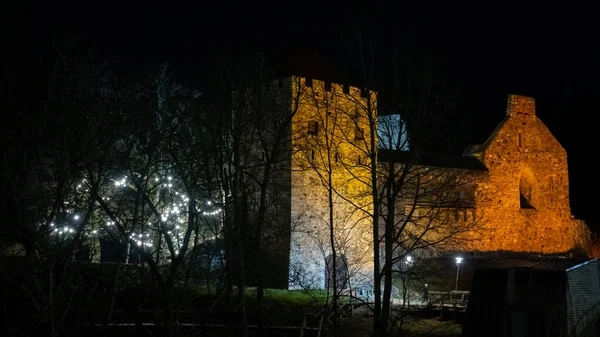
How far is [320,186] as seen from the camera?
26.5m

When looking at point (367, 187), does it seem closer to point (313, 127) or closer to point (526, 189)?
point (313, 127)

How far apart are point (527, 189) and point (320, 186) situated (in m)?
15.6

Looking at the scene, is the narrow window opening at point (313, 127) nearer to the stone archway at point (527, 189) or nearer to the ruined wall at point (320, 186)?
the ruined wall at point (320, 186)

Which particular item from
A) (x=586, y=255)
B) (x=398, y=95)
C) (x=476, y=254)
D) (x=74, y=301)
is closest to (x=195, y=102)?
(x=398, y=95)

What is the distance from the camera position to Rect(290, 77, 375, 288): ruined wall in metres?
25.6

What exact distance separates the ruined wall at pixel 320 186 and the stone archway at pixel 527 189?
1308cm

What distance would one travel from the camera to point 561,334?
1808cm

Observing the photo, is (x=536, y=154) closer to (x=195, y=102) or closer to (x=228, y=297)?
(x=195, y=102)

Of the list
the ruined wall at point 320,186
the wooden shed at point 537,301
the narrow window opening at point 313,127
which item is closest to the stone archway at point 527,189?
the ruined wall at point 320,186

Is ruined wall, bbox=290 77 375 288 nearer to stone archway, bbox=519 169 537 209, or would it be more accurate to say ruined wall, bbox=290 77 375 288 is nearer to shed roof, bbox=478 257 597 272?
shed roof, bbox=478 257 597 272

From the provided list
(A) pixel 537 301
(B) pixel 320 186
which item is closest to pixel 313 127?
(B) pixel 320 186

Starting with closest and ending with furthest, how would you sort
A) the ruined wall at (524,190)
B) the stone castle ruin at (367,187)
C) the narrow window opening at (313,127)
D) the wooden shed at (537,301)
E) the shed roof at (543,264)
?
1. the wooden shed at (537,301)
2. the shed roof at (543,264)
3. the stone castle ruin at (367,187)
4. the narrow window opening at (313,127)
5. the ruined wall at (524,190)

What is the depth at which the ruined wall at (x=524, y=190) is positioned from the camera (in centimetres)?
3406

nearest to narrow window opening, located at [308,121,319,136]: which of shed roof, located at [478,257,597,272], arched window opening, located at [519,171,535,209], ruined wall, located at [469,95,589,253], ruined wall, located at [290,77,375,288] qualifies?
ruined wall, located at [290,77,375,288]
